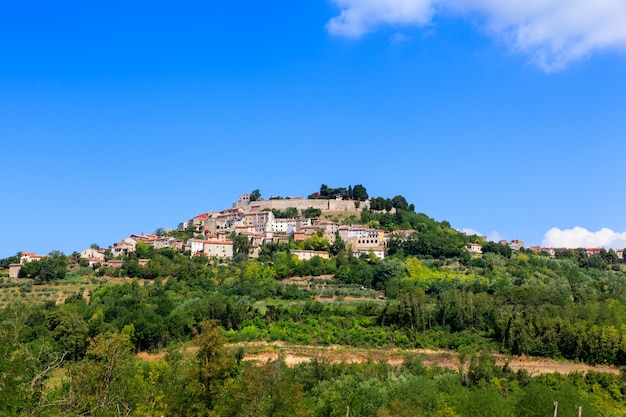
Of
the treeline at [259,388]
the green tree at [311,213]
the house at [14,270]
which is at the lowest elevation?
the treeline at [259,388]

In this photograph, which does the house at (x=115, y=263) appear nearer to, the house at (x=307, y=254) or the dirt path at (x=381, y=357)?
the house at (x=307, y=254)

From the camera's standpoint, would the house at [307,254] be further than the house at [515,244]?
No

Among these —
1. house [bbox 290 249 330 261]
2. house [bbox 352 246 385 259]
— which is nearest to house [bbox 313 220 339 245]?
house [bbox 352 246 385 259]

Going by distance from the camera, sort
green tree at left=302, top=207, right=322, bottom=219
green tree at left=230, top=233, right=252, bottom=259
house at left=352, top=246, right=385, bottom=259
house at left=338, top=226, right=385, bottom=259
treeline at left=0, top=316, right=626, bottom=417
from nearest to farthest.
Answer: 1. treeline at left=0, top=316, right=626, bottom=417
2. house at left=352, top=246, right=385, bottom=259
3. green tree at left=230, top=233, right=252, bottom=259
4. house at left=338, top=226, right=385, bottom=259
5. green tree at left=302, top=207, right=322, bottom=219

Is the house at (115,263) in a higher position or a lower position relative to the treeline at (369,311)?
higher

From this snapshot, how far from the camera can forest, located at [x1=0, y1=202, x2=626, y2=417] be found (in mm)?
19406

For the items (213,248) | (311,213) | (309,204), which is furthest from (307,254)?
(309,204)

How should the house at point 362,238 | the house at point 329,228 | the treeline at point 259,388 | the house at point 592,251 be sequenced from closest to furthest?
the treeline at point 259,388
the house at point 362,238
the house at point 329,228
the house at point 592,251

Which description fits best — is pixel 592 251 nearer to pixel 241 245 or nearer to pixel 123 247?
pixel 241 245

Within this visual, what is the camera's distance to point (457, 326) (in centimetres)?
4553

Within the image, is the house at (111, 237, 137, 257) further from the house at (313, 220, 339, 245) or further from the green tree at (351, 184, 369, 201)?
the green tree at (351, 184, 369, 201)

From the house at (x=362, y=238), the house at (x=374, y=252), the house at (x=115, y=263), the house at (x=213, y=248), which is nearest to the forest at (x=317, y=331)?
the house at (x=374, y=252)

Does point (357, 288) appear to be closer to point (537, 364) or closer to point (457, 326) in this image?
point (457, 326)

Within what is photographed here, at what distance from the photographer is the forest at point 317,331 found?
19.4m
